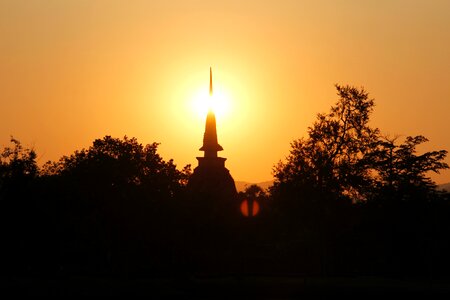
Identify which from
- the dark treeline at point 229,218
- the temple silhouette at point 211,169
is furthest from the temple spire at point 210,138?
the dark treeline at point 229,218

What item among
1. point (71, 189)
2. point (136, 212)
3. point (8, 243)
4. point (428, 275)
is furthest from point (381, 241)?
point (8, 243)

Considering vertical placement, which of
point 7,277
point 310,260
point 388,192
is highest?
point 388,192

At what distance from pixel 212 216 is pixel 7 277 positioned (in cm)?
1964

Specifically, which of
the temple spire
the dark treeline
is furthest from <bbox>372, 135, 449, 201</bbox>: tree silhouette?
the temple spire

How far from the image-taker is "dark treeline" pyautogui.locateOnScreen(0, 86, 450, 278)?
60.8 meters

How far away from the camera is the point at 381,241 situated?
70125 millimetres

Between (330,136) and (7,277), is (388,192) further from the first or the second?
(7,277)

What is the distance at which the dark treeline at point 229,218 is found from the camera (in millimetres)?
60750

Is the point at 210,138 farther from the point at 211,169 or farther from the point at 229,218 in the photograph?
the point at 229,218

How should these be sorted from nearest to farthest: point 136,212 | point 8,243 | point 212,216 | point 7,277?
point 7,277, point 8,243, point 136,212, point 212,216

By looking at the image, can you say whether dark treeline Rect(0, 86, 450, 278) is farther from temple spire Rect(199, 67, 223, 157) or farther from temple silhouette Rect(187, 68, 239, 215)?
temple spire Rect(199, 67, 223, 157)

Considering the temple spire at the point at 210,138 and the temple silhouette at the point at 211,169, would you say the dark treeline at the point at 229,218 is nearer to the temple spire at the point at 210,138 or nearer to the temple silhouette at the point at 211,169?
the temple silhouette at the point at 211,169

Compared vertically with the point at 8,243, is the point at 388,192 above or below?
above

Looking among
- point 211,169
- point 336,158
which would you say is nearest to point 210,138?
point 211,169
